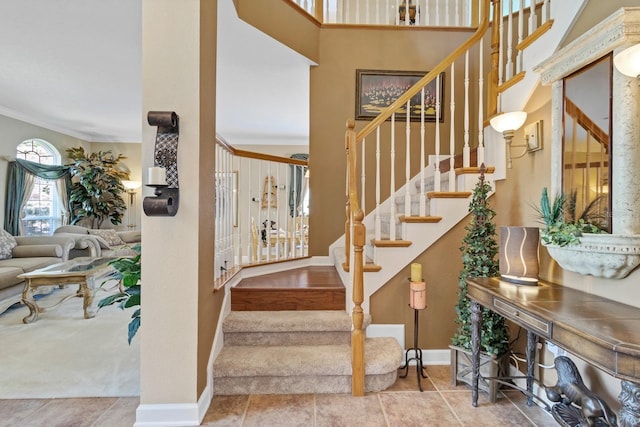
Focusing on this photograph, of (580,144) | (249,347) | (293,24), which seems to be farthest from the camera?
(293,24)

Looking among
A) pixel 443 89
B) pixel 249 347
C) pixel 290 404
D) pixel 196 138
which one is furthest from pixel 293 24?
pixel 290 404

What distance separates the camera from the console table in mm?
970

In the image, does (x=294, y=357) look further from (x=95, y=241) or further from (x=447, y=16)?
(x=95, y=241)

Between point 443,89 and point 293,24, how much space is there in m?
1.84

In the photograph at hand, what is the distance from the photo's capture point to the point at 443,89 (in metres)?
3.51

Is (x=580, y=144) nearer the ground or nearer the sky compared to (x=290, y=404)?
nearer the sky

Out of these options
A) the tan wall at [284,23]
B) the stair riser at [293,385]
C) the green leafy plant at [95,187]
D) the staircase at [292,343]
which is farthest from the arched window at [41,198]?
the stair riser at [293,385]

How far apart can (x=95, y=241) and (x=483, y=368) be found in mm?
5718

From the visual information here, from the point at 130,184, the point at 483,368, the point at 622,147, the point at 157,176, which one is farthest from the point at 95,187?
the point at 622,147

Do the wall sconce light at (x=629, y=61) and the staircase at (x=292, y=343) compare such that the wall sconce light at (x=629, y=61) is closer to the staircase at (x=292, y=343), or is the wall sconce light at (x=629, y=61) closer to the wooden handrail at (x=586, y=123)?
the wooden handrail at (x=586, y=123)

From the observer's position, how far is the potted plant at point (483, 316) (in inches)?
75.0

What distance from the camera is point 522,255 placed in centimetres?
169

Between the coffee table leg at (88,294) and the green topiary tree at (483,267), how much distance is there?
12.3ft

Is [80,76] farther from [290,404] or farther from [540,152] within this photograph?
[540,152]
